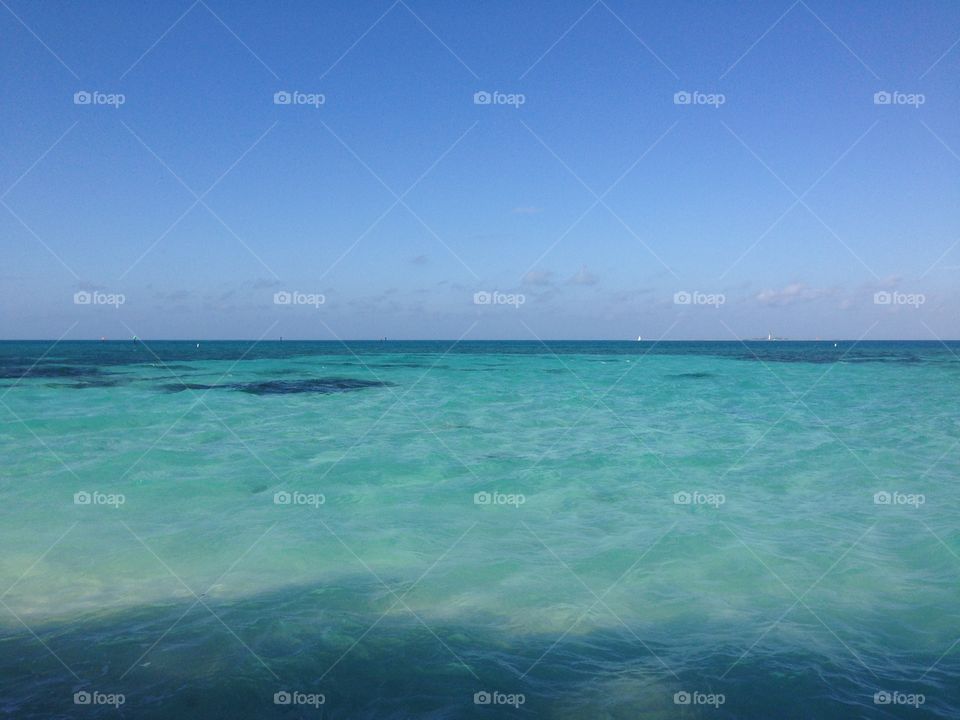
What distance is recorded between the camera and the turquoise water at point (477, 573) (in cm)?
533

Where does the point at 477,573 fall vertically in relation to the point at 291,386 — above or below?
below

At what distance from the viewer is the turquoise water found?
533cm

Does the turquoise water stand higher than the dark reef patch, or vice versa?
the dark reef patch

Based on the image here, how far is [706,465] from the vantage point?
1481cm

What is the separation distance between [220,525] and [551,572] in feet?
18.3

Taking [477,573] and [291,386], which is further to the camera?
[291,386]

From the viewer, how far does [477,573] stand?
26.6ft

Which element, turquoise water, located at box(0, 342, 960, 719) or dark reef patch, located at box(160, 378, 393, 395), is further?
dark reef patch, located at box(160, 378, 393, 395)

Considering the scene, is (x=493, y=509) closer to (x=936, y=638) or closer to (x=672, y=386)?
(x=936, y=638)

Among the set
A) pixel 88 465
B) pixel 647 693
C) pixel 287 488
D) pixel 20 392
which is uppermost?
pixel 20 392

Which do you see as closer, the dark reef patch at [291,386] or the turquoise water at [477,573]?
the turquoise water at [477,573]

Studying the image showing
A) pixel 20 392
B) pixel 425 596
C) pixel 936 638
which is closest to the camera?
pixel 936 638

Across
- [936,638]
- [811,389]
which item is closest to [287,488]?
[936,638]

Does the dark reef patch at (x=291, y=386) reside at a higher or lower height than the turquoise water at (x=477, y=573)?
higher
